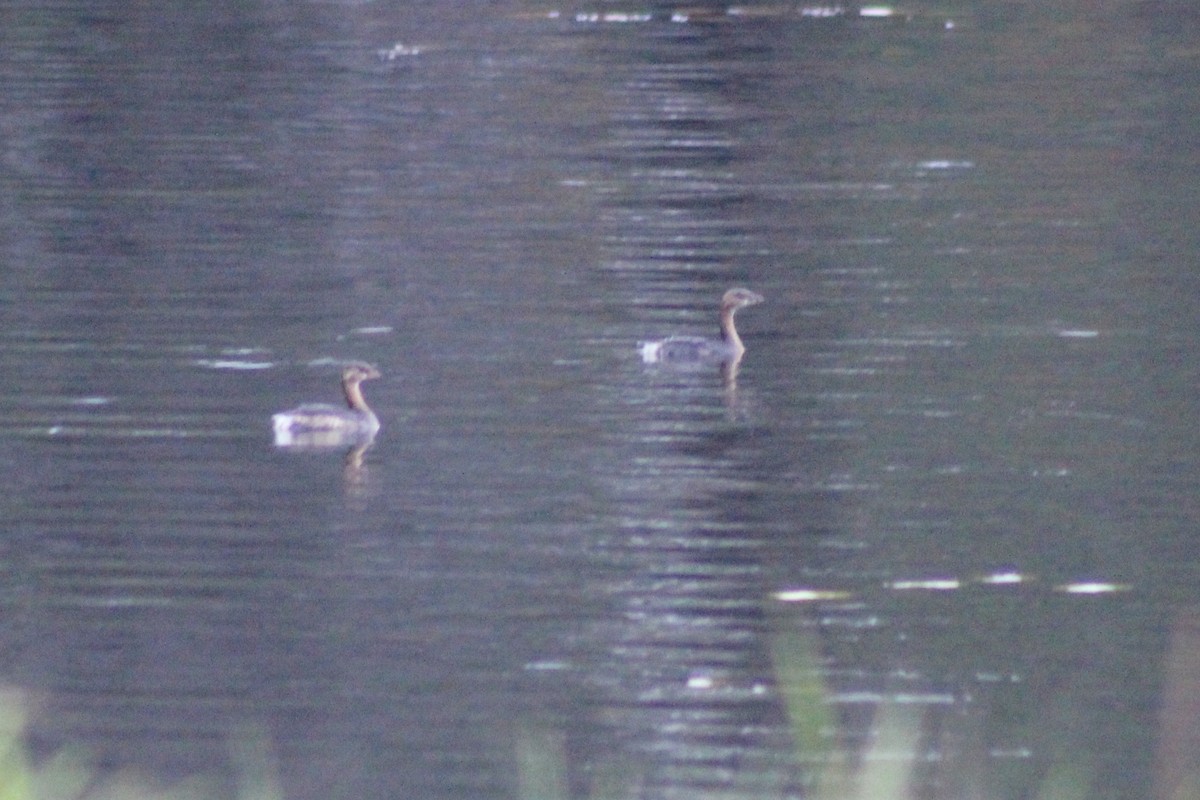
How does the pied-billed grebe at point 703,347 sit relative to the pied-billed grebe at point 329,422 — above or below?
below

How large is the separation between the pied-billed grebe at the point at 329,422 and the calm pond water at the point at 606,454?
0.14 metres

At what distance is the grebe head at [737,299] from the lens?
16812mm

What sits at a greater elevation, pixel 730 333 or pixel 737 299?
pixel 737 299

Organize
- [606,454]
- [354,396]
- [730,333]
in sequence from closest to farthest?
[606,454] < [354,396] < [730,333]

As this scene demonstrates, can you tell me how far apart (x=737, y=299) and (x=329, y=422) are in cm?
375

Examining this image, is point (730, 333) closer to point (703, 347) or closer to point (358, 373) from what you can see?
point (703, 347)

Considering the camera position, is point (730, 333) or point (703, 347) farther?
point (730, 333)

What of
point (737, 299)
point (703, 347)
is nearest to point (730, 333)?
point (737, 299)

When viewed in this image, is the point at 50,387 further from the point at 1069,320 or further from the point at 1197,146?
the point at 1197,146

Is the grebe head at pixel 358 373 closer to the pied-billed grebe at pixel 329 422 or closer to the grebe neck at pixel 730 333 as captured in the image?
the pied-billed grebe at pixel 329 422

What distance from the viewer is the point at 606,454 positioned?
14.1 meters

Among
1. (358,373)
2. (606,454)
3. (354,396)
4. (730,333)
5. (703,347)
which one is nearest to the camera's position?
(606,454)

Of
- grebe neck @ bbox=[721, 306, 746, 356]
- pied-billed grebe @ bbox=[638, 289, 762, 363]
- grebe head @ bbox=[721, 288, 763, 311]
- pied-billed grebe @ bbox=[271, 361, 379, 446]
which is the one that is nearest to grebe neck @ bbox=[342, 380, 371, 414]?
pied-billed grebe @ bbox=[271, 361, 379, 446]

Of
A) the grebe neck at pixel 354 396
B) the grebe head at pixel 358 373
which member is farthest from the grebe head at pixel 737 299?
the grebe neck at pixel 354 396
